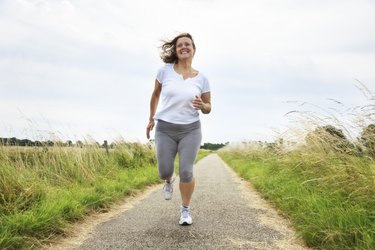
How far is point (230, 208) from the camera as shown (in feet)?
19.5

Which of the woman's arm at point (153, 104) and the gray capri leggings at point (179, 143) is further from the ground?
the woman's arm at point (153, 104)

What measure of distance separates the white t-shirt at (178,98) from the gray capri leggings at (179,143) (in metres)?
0.07

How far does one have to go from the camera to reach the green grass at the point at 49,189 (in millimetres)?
3807

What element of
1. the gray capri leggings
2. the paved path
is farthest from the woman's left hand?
the paved path

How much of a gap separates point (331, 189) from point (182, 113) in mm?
2145

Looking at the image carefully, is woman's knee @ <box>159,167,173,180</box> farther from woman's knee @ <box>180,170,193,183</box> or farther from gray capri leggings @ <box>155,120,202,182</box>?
woman's knee @ <box>180,170,193,183</box>

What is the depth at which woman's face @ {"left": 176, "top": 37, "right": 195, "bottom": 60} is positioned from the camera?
188 inches

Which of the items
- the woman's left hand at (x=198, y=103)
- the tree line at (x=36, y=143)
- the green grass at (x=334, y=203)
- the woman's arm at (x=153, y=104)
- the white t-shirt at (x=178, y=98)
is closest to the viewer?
the green grass at (x=334, y=203)

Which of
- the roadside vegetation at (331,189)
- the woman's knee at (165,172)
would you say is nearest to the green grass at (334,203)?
the roadside vegetation at (331,189)

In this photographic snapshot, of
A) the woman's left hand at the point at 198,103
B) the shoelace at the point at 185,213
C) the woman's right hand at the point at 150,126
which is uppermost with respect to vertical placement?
the woman's left hand at the point at 198,103

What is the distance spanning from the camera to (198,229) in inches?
174

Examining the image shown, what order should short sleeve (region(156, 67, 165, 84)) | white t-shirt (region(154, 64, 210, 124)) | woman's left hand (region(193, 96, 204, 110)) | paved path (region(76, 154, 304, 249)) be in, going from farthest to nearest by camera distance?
short sleeve (region(156, 67, 165, 84)), white t-shirt (region(154, 64, 210, 124)), woman's left hand (region(193, 96, 204, 110)), paved path (region(76, 154, 304, 249))

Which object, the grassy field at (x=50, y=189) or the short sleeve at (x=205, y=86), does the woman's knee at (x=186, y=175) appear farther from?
the grassy field at (x=50, y=189)

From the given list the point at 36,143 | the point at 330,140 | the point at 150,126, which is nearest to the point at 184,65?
the point at 150,126
